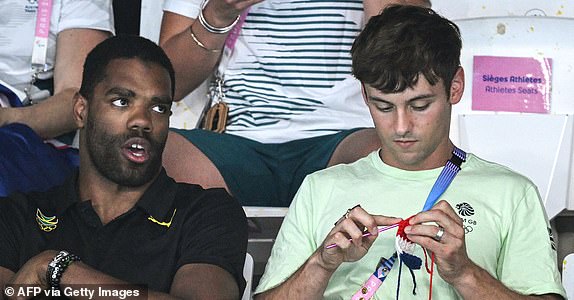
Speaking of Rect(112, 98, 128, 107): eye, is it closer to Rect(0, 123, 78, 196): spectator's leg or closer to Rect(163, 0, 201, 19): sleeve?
Rect(0, 123, 78, 196): spectator's leg

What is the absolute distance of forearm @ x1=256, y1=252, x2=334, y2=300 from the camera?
2.03 m

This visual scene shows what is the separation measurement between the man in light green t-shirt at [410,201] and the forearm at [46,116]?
2.79 feet

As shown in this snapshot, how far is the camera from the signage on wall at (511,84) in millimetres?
3113

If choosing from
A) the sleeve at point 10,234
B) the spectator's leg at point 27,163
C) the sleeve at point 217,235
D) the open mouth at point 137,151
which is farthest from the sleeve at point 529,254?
the spectator's leg at point 27,163

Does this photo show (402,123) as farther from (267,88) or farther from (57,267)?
(267,88)

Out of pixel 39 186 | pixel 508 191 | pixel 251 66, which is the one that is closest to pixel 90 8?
pixel 251 66

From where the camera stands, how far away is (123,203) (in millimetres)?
2436

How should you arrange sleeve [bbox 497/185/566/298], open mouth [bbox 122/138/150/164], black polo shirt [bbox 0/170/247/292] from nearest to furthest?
1. sleeve [bbox 497/185/566/298]
2. black polo shirt [bbox 0/170/247/292]
3. open mouth [bbox 122/138/150/164]

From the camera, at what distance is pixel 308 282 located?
2.04 meters

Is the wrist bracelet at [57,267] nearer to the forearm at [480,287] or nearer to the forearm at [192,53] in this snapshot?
the forearm at [480,287]

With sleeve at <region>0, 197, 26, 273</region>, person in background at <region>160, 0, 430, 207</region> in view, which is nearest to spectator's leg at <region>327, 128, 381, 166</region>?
person in background at <region>160, 0, 430, 207</region>

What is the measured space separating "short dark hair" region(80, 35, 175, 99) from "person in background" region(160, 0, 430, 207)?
0.80 ft

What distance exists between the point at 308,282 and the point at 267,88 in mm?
955

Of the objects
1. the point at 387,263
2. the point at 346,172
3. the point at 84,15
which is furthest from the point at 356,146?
the point at 84,15
